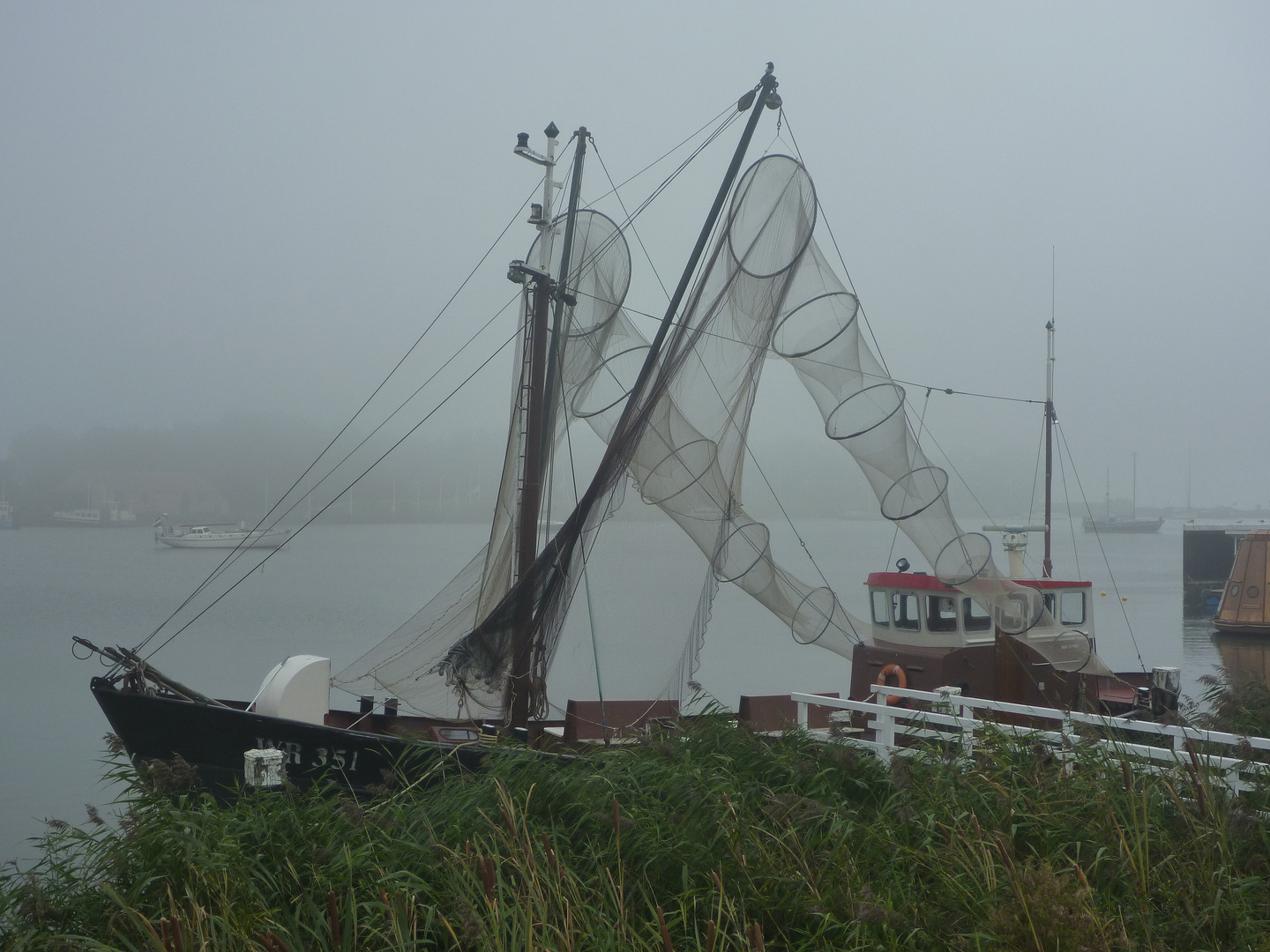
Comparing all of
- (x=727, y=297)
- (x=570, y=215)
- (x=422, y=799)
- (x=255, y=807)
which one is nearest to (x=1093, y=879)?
(x=422, y=799)

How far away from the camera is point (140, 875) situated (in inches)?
195

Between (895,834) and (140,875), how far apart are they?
3970 millimetres

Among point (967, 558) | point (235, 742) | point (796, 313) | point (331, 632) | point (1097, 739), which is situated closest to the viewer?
point (1097, 739)

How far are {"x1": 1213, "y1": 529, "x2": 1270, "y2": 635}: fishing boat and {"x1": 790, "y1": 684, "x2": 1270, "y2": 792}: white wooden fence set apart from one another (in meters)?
Result: 37.7

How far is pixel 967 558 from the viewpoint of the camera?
900 centimetres

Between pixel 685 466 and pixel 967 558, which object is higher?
pixel 685 466

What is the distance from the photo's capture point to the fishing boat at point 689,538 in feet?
30.8

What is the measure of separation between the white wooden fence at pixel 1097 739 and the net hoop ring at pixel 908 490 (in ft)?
5.55

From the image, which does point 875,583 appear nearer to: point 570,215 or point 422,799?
point 570,215

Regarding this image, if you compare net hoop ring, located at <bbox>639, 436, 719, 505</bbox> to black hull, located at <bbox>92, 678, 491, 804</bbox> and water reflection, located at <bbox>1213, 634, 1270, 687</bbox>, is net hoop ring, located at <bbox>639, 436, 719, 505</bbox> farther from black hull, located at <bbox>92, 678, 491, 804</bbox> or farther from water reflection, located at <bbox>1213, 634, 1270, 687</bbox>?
water reflection, located at <bbox>1213, 634, 1270, 687</bbox>

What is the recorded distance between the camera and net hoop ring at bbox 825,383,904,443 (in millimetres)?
9328

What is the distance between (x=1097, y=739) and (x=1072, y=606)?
787 cm

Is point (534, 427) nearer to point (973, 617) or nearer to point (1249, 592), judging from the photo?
point (973, 617)

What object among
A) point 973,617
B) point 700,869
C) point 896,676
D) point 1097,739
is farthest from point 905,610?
point 700,869
